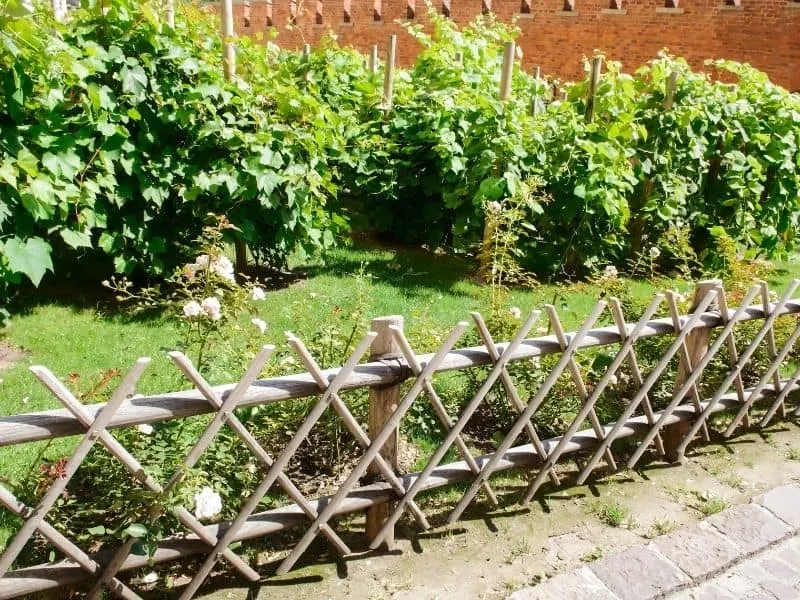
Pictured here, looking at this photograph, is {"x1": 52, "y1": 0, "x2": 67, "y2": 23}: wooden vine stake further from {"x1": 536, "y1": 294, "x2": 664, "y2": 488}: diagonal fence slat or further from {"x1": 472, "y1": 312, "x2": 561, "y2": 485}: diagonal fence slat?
{"x1": 536, "y1": 294, "x2": 664, "y2": 488}: diagonal fence slat

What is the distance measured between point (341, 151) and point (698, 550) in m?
4.69

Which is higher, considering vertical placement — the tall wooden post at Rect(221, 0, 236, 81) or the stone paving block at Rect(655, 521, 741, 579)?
the tall wooden post at Rect(221, 0, 236, 81)

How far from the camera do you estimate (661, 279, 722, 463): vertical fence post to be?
11.8ft

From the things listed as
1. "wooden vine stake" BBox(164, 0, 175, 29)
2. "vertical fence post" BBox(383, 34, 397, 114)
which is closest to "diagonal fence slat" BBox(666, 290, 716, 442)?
"wooden vine stake" BBox(164, 0, 175, 29)

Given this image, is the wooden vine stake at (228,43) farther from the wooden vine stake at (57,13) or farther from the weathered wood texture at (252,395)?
the weathered wood texture at (252,395)

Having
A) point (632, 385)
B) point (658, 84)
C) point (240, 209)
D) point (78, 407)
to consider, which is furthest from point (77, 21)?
point (658, 84)

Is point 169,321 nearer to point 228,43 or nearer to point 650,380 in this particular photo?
point 228,43

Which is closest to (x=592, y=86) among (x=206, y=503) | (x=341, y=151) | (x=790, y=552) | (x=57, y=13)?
(x=341, y=151)

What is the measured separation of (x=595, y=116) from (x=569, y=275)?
1.59 metres

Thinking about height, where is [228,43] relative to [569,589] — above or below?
above

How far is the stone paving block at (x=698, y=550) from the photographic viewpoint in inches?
118

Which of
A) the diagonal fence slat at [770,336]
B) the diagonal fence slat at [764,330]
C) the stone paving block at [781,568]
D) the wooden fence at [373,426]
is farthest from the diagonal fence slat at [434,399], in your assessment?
the diagonal fence slat at [770,336]

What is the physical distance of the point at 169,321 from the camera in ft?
16.6

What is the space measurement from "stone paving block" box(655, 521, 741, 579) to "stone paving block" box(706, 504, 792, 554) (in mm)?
55
